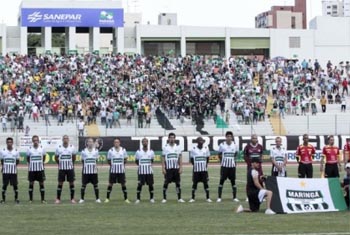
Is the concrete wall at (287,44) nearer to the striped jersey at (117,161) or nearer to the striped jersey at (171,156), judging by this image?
the striped jersey at (171,156)

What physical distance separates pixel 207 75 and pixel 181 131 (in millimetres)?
10742

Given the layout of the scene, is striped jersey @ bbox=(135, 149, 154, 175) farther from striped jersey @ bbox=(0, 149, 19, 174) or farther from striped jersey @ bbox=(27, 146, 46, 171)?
striped jersey @ bbox=(0, 149, 19, 174)

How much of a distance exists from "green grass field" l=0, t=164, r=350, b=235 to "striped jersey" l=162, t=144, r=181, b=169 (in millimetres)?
1068

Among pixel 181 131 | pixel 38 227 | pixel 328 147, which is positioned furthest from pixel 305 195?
pixel 181 131

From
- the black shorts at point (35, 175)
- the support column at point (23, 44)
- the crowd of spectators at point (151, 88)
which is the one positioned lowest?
the black shorts at point (35, 175)

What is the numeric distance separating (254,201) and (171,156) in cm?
463

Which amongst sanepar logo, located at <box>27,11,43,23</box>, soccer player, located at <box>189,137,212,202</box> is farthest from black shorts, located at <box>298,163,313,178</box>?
sanepar logo, located at <box>27,11,43,23</box>

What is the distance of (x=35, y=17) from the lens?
73875 millimetres

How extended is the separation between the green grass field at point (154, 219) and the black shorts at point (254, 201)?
595mm

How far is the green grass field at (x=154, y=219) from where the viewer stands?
1822 centimetres

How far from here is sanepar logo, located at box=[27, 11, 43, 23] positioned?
73.8 meters

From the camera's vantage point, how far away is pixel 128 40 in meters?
77.2

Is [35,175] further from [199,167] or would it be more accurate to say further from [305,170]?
[305,170]

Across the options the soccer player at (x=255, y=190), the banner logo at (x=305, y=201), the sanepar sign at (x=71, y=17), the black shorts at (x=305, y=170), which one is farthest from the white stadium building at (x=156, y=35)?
the banner logo at (x=305, y=201)
